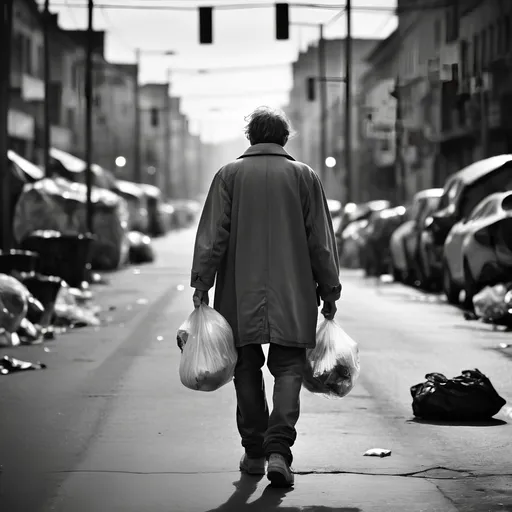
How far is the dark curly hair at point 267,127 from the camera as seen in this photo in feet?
24.7

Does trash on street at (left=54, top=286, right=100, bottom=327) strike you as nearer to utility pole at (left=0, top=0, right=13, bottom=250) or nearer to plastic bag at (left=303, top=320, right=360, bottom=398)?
utility pole at (left=0, top=0, right=13, bottom=250)

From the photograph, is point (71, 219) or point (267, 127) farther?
point (71, 219)

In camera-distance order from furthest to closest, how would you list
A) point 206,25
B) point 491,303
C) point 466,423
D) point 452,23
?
point 452,23, point 206,25, point 491,303, point 466,423

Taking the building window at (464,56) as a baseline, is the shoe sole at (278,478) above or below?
below

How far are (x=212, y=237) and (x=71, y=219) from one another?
30.7 meters

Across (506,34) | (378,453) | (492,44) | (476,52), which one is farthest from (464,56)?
(378,453)

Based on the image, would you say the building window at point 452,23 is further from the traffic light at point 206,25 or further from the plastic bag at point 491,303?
the plastic bag at point 491,303

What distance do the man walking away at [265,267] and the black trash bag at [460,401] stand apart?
221 centimetres

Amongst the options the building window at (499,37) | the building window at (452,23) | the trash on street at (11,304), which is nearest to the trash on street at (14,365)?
the trash on street at (11,304)

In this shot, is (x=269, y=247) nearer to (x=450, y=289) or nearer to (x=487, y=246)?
(x=487, y=246)

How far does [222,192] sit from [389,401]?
3.51 metres

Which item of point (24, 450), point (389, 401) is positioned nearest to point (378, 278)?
point (389, 401)

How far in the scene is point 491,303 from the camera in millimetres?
18234

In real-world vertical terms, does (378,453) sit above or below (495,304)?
above
